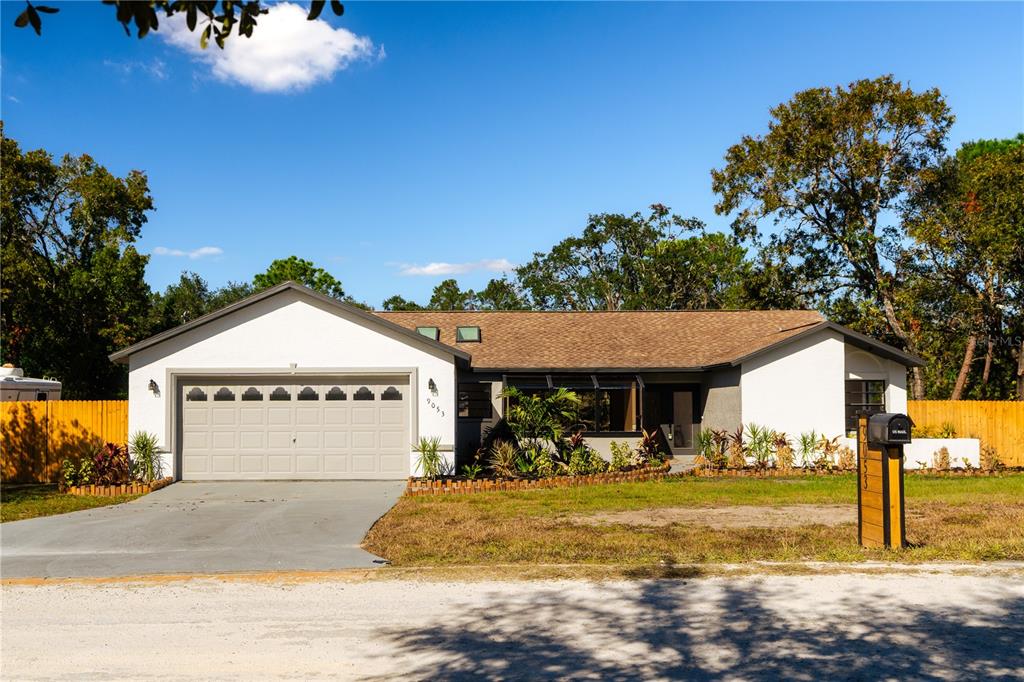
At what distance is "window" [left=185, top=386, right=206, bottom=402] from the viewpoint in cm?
1838

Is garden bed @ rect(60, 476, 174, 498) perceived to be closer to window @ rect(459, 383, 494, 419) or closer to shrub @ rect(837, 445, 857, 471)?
window @ rect(459, 383, 494, 419)

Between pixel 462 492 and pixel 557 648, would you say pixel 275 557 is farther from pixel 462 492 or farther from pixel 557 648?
pixel 462 492

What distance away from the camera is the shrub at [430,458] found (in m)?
17.8

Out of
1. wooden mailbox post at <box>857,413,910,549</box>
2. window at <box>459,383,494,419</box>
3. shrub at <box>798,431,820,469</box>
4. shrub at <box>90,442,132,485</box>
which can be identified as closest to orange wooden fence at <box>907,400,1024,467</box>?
shrub at <box>798,431,820,469</box>

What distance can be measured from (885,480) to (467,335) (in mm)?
16136

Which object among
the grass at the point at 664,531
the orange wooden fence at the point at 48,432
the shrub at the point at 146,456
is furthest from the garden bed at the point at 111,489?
the grass at the point at 664,531

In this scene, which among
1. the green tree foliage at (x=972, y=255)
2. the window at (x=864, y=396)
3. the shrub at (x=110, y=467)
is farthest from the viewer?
the green tree foliage at (x=972, y=255)

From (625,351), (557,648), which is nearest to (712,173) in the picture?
(625,351)

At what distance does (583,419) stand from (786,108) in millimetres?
18276

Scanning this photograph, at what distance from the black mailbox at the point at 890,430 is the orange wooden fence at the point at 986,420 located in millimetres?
14033

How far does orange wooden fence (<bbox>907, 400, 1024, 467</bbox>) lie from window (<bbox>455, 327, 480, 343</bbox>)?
41.1 feet

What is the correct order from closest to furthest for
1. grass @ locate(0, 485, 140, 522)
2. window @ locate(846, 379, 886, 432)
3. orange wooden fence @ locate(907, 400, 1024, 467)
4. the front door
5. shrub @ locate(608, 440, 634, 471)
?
grass @ locate(0, 485, 140, 522)
shrub @ locate(608, 440, 634, 471)
window @ locate(846, 379, 886, 432)
orange wooden fence @ locate(907, 400, 1024, 467)
the front door

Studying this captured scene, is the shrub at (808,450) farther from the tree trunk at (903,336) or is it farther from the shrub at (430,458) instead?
the tree trunk at (903,336)

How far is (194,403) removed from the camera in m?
18.4
